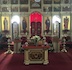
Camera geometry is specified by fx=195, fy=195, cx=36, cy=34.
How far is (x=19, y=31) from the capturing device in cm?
1931

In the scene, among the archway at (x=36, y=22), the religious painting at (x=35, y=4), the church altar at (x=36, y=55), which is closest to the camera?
the church altar at (x=36, y=55)

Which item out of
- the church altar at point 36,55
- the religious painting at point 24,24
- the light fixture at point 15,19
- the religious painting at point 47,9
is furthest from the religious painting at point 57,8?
the church altar at point 36,55

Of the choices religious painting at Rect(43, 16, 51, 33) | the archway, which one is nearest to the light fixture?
the archway

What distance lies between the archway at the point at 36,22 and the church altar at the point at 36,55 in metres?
9.67

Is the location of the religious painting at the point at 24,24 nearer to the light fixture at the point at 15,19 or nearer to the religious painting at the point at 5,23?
the light fixture at the point at 15,19

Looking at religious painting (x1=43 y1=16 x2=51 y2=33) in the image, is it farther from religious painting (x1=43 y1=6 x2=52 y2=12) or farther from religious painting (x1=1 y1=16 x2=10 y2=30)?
religious painting (x1=1 y1=16 x2=10 y2=30)

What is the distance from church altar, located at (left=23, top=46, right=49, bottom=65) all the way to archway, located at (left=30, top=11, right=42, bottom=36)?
9.67 m

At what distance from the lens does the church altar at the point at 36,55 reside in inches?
381

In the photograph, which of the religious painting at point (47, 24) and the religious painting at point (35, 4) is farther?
the religious painting at point (47, 24)

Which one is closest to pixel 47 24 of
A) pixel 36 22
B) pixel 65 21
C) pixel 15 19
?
pixel 36 22

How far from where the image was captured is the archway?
63.0 feet

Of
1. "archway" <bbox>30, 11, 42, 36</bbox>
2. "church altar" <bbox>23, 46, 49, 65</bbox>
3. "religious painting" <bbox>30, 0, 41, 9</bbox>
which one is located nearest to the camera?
"church altar" <bbox>23, 46, 49, 65</bbox>

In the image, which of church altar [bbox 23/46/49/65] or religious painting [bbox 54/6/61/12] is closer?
church altar [bbox 23/46/49/65]

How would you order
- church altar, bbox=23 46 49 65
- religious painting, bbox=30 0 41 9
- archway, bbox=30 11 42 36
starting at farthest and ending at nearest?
archway, bbox=30 11 42 36, religious painting, bbox=30 0 41 9, church altar, bbox=23 46 49 65
